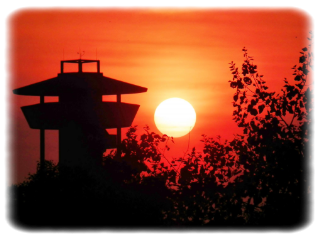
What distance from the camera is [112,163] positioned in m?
26.5

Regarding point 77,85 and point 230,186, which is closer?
point 230,186

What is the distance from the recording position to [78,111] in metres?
32.7

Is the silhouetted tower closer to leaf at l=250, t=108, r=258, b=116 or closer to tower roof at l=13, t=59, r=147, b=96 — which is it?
tower roof at l=13, t=59, r=147, b=96

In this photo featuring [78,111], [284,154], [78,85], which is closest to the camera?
[284,154]

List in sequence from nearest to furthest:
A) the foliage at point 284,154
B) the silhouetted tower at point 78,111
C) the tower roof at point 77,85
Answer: the foliage at point 284,154, the tower roof at point 77,85, the silhouetted tower at point 78,111

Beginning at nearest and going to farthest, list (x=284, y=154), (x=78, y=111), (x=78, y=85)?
(x=284, y=154)
(x=78, y=85)
(x=78, y=111)

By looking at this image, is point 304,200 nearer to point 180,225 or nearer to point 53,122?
point 180,225

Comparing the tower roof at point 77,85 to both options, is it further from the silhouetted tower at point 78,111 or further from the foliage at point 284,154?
the foliage at point 284,154

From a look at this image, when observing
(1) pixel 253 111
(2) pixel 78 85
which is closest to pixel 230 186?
(1) pixel 253 111

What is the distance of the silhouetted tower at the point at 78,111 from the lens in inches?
1275

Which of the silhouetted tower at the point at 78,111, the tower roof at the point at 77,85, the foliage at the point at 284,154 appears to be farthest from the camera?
the silhouetted tower at the point at 78,111

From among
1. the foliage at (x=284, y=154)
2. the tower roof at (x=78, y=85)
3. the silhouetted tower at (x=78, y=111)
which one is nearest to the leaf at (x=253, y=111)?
the foliage at (x=284, y=154)

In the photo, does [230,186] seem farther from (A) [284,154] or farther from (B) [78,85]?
(B) [78,85]

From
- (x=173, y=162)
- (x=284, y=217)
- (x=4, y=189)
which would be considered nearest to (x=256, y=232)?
(x=284, y=217)
